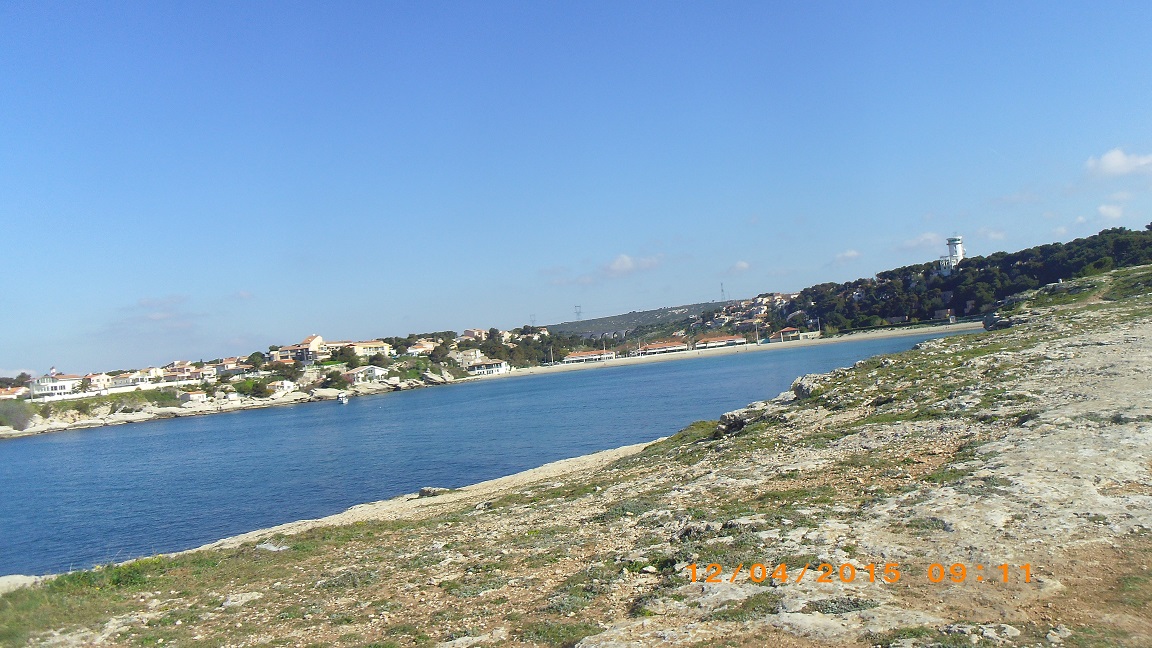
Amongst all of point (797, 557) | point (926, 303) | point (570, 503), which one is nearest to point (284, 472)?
point (570, 503)

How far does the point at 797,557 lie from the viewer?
10.2 m

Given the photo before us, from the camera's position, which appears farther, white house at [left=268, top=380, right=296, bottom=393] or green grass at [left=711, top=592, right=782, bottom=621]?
white house at [left=268, top=380, right=296, bottom=393]

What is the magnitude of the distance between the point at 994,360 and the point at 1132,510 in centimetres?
1930

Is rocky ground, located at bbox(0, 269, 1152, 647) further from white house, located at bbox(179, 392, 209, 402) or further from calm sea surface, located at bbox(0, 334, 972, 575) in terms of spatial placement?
white house, located at bbox(179, 392, 209, 402)

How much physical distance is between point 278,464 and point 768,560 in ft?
179

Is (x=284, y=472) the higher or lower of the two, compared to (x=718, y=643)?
lower

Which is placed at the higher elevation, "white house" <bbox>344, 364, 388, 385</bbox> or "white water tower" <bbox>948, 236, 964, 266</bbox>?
"white water tower" <bbox>948, 236, 964, 266</bbox>

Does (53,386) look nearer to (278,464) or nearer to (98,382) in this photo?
(98,382)

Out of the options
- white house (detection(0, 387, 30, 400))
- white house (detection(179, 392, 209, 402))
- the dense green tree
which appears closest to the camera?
white house (detection(179, 392, 209, 402))

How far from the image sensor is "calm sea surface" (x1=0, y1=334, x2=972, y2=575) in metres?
35.5

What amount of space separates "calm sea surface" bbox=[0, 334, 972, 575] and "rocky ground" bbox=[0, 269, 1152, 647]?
64.6 feet

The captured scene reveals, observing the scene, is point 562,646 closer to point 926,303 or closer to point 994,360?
point 994,360

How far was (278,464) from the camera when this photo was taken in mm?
57062

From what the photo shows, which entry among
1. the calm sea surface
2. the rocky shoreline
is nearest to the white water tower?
the rocky shoreline
